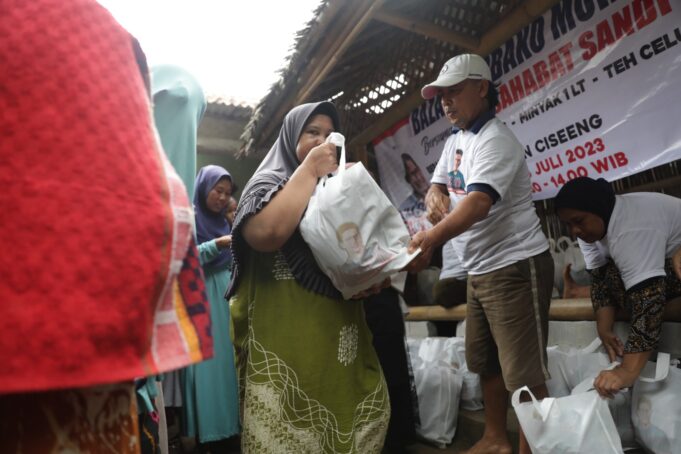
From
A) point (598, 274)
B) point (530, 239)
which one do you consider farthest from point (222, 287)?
point (598, 274)

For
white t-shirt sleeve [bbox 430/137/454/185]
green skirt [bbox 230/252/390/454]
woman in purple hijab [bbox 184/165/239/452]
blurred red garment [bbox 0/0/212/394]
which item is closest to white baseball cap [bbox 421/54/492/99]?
white t-shirt sleeve [bbox 430/137/454/185]

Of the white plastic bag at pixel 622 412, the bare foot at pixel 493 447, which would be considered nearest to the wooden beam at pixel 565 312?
the white plastic bag at pixel 622 412

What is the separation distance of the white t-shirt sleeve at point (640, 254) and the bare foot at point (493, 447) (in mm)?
1008

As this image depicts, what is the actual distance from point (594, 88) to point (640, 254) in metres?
1.15

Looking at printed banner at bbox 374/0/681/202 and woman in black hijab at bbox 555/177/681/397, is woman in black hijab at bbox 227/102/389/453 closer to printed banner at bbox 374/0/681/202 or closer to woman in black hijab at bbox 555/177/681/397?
woman in black hijab at bbox 555/177/681/397

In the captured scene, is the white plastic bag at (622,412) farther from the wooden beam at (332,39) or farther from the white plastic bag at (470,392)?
the wooden beam at (332,39)

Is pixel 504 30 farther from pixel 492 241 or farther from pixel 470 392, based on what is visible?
pixel 470 392

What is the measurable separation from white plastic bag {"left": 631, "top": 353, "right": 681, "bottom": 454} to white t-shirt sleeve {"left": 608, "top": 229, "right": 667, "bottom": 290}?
14.0 inches

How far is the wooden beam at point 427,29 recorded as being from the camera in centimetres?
288

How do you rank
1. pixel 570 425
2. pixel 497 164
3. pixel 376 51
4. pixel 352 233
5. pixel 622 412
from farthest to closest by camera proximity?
pixel 376 51 < pixel 622 412 < pixel 497 164 < pixel 570 425 < pixel 352 233

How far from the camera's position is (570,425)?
6.03ft

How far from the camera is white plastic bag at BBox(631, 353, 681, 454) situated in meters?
1.86

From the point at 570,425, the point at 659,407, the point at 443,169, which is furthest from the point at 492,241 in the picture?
the point at 659,407

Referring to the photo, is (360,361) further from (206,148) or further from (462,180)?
(206,148)
